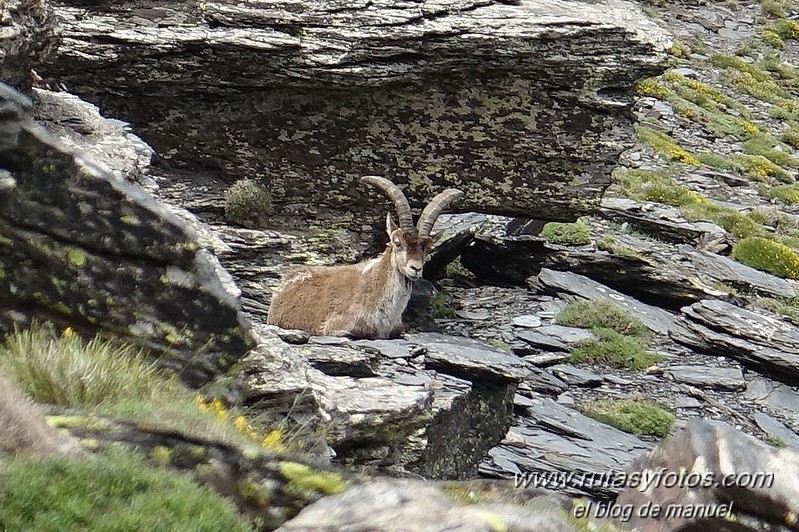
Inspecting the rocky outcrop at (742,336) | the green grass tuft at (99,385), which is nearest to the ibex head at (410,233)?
the rocky outcrop at (742,336)

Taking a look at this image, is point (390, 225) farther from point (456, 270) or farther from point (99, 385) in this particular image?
point (99, 385)

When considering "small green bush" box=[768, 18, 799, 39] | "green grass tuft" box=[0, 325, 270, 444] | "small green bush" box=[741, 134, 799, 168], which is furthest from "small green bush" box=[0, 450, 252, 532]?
"small green bush" box=[768, 18, 799, 39]

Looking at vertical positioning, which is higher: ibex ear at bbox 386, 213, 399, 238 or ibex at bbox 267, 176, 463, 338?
ibex ear at bbox 386, 213, 399, 238

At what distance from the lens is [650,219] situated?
24.8 m

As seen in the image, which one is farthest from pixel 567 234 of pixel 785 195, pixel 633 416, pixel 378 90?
pixel 785 195

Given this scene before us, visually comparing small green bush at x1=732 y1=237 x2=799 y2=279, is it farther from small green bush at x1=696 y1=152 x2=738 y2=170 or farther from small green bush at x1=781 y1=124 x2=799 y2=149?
small green bush at x1=781 y1=124 x2=799 y2=149

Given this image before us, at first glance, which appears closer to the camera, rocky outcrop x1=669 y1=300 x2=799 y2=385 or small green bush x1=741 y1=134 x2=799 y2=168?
rocky outcrop x1=669 y1=300 x2=799 y2=385

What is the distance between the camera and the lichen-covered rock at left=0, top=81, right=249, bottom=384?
7418 millimetres

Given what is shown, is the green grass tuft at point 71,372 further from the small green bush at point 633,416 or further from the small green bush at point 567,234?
the small green bush at point 567,234

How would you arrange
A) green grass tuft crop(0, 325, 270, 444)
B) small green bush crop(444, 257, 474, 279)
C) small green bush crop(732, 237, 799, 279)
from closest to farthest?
green grass tuft crop(0, 325, 270, 444) < small green bush crop(444, 257, 474, 279) < small green bush crop(732, 237, 799, 279)

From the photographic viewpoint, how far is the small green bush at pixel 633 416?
51.3ft

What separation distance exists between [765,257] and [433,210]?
40.6 feet

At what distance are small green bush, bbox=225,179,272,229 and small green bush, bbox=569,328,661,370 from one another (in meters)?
6.03

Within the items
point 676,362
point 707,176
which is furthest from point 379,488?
point 707,176
